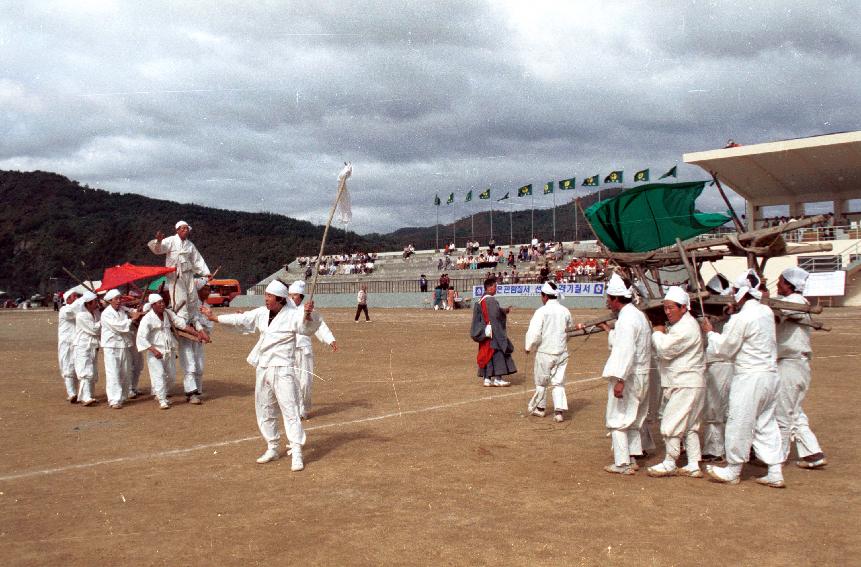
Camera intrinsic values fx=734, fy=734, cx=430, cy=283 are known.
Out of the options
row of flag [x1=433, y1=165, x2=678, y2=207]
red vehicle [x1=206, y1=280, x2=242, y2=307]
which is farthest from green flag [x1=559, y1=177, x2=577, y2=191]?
red vehicle [x1=206, y1=280, x2=242, y2=307]

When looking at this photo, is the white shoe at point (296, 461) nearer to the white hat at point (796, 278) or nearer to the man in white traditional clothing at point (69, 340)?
the white hat at point (796, 278)

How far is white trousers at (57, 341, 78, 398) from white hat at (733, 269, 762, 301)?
9.17m

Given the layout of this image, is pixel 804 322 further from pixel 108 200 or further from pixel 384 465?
pixel 108 200

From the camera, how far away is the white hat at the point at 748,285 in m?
6.06

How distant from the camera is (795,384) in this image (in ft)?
21.0

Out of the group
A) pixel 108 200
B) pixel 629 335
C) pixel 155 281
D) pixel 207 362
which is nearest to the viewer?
pixel 629 335

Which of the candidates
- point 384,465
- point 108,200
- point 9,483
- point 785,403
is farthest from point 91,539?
point 108,200

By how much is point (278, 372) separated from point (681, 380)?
11.7 ft

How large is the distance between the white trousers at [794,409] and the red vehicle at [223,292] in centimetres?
4499

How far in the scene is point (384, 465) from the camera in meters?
6.69

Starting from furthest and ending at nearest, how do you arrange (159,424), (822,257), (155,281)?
(822,257), (155,281), (159,424)

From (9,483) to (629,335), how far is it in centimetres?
552

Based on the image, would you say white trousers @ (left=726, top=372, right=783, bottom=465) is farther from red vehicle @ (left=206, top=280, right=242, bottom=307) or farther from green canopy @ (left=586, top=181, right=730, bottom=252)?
red vehicle @ (left=206, top=280, right=242, bottom=307)

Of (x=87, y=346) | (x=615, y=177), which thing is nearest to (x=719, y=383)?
(x=87, y=346)
